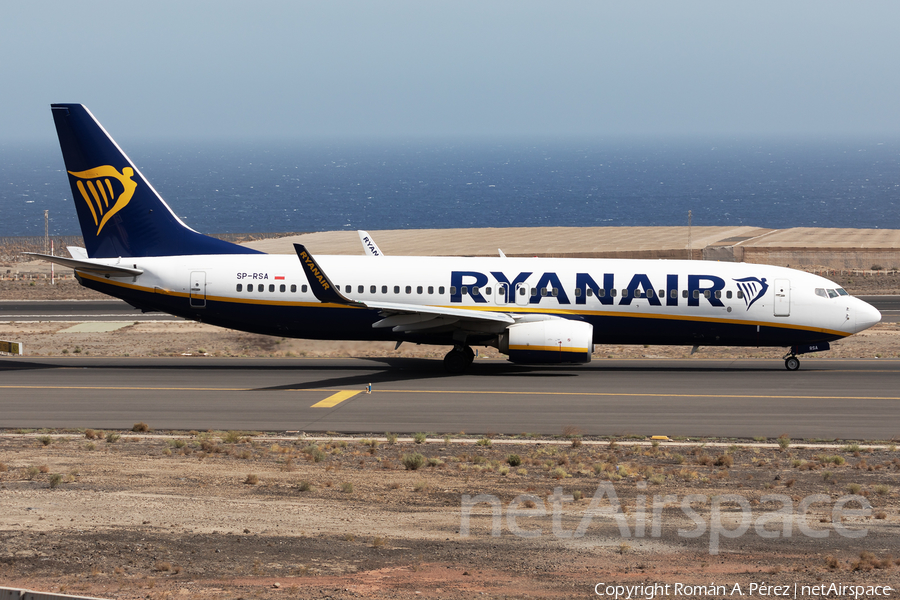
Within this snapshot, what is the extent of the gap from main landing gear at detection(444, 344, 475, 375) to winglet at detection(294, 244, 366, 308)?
469 centimetres

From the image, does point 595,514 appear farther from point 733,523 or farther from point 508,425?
point 508,425

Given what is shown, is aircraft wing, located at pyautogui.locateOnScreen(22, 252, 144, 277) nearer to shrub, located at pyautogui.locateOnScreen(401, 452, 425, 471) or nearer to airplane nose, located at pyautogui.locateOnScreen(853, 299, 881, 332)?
shrub, located at pyautogui.locateOnScreen(401, 452, 425, 471)

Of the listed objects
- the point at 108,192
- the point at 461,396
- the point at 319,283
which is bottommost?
the point at 461,396

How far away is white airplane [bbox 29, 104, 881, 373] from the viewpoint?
33.5 metres

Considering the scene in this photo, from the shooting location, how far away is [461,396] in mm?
30359

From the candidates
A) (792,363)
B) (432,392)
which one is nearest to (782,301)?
(792,363)

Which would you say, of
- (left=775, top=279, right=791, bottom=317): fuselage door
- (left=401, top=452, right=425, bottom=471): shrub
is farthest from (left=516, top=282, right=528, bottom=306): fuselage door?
(left=401, top=452, right=425, bottom=471): shrub

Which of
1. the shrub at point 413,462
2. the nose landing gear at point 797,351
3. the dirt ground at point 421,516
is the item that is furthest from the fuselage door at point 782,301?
the shrub at point 413,462

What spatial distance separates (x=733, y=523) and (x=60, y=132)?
2850 centimetres

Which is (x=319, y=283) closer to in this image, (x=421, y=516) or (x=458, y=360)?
(x=458, y=360)

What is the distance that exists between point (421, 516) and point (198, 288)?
2015 cm

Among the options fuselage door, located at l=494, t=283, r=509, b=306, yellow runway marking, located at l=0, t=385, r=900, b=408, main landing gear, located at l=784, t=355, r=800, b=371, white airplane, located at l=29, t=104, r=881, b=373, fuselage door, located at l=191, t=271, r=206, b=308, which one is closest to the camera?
yellow runway marking, located at l=0, t=385, r=900, b=408

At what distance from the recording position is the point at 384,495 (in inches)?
745

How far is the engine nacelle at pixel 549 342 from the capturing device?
105 feet
